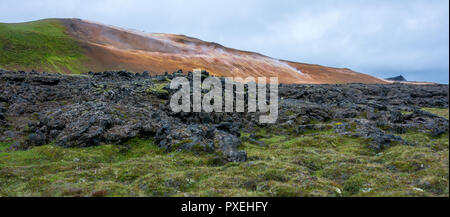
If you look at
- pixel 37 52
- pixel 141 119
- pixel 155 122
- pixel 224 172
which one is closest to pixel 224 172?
pixel 224 172

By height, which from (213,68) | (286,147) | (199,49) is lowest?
(286,147)

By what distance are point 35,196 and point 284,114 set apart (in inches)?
1194

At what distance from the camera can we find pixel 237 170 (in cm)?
1852

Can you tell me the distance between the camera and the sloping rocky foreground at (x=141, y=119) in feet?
82.1

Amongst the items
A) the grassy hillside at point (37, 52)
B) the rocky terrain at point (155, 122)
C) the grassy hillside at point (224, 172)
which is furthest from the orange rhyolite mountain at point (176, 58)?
the grassy hillside at point (224, 172)

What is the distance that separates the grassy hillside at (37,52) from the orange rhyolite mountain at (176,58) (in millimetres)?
4897

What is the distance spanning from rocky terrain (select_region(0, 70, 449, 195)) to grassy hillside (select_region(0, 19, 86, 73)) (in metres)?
33.9

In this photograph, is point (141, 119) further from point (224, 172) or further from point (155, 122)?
point (224, 172)

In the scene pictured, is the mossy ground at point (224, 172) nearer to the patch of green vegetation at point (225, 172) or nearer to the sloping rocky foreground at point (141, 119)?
the patch of green vegetation at point (225, 172)

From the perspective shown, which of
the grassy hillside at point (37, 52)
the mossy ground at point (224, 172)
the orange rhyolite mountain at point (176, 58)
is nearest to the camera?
the mossy ground at point (224, 172)

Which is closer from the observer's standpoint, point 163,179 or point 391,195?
point 391,195

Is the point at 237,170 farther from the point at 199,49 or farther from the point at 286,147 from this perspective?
the point at 199,49

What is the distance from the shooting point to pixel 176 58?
12606cm

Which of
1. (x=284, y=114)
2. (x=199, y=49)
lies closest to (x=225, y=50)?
(x=199, y=49)
